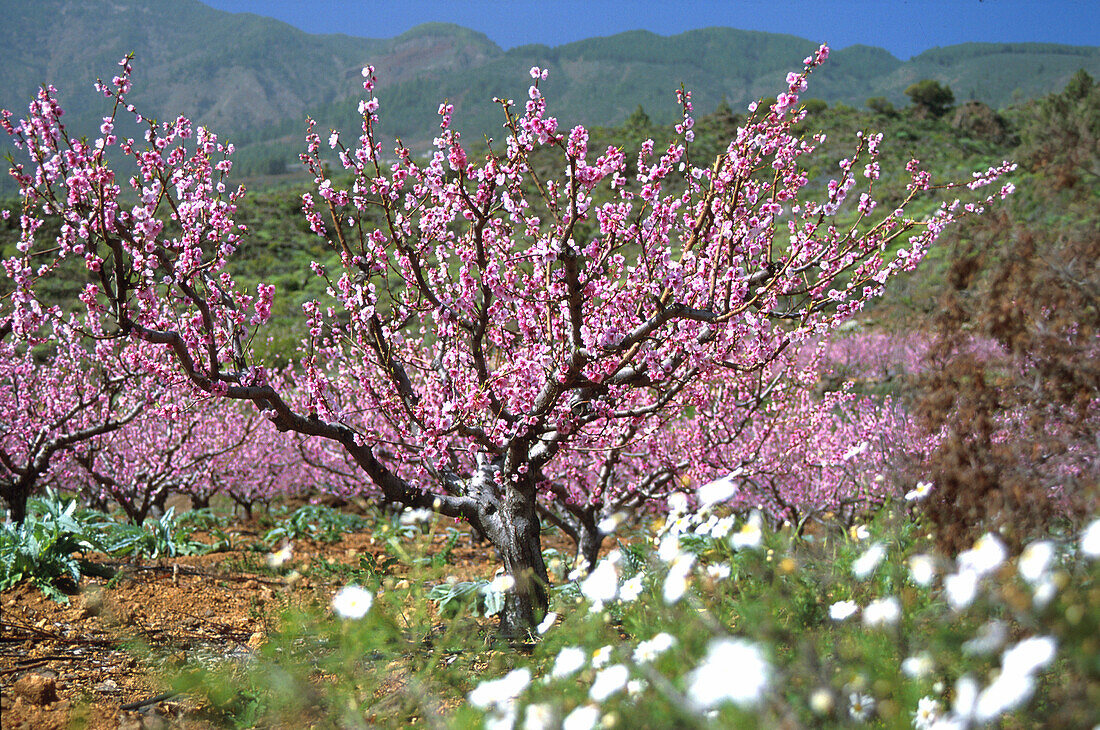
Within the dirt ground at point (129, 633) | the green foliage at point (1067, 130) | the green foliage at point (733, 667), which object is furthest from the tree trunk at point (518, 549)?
the green foliage at point (1067, 130)

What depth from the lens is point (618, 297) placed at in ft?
12.5

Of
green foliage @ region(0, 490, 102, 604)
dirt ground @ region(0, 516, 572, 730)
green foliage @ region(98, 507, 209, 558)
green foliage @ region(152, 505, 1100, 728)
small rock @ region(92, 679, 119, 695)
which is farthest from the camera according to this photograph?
green foliage @ region(98, 507, 209, 558)

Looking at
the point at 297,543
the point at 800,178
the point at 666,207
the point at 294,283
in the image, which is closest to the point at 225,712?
the point at 666,207

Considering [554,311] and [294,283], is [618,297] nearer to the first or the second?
[554,311]

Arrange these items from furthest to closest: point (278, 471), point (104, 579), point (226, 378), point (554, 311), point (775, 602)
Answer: point (278, 471)
point (104, 579)
point (554, 311)
point (226, 378)
point (775, 602)

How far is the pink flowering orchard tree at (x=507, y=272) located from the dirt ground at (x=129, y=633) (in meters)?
1.27

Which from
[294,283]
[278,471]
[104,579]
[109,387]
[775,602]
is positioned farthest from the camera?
[294,283]

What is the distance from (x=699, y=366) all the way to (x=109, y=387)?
194 inches

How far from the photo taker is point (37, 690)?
266cm

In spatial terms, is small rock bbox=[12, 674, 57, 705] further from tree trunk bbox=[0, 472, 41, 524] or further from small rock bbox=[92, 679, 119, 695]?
tree trunk bbox=[0, 472, 41, 524]

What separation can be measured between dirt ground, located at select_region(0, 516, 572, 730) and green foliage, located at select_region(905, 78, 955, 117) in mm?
53567

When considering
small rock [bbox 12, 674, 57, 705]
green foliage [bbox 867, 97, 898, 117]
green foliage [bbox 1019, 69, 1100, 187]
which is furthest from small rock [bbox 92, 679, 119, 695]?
green foliage [bbox 867, 97, 898, 117]

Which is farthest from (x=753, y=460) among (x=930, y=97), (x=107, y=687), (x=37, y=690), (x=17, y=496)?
(x=930, y=97)

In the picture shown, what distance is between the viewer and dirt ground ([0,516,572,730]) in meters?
2.60
